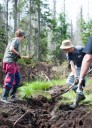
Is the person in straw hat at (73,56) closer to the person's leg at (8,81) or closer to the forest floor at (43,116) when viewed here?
the forest floor at (43,116)

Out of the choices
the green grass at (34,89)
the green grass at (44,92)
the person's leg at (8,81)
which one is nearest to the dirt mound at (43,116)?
the person's leg at (8,81)

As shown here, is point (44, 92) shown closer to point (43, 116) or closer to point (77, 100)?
point (43, 116)

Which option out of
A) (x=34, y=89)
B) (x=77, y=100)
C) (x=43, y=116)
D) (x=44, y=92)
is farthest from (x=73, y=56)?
(x=34, y=89)

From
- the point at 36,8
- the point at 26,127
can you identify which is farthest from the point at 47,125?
the point at 36,8

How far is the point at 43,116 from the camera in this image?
22.5 ft

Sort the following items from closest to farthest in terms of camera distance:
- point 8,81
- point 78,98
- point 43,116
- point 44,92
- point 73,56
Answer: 1. point 78,98
2. point 43,116
3. point 73,56
4. point 8,81
5. point 44,92

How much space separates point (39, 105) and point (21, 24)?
35465mm

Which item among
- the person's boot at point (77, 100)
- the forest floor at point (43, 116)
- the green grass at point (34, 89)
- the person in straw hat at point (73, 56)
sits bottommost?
the green grass at point (34, 89)

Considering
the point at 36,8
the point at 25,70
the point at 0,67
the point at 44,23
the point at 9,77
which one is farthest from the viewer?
the point at 44,23

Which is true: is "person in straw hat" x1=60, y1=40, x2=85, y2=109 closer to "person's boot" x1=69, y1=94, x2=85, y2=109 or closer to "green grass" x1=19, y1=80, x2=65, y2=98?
"person's boot" x1=69, y1=94, x2=85, y2=109

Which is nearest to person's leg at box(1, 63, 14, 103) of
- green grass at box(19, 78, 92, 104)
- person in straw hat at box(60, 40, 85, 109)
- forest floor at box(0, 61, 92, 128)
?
forest floor at box(0, 61, 92, 128)

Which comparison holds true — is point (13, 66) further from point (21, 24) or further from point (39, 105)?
point (21, 24)

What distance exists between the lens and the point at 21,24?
140 feet

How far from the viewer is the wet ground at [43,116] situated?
6.06m
